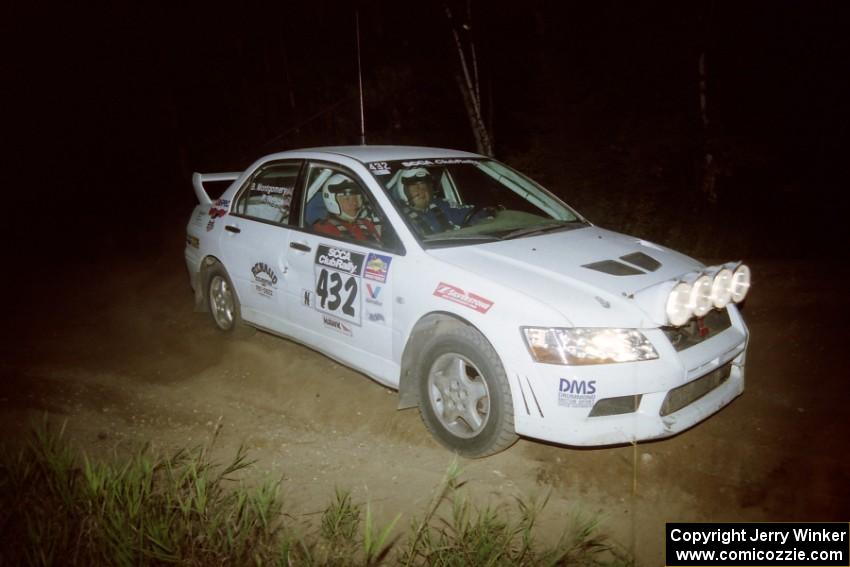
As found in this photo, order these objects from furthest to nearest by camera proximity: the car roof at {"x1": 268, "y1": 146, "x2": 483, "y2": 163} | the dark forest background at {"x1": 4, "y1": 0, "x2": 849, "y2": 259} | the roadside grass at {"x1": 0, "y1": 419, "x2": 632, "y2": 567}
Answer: the dark forest background at {"x1": 4, "y1": 0, "x2": 849, "y2": 259}
the car roof at {"x1": 268, "y1": 146, "x2": 483, "y2": 163}
the roadside grass at {"x1": 0, "y1": 419, "x2": 632, "y2": 567}

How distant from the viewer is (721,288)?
11.4 feet

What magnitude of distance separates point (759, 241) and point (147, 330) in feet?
29.7

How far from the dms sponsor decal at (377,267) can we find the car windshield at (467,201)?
267mm

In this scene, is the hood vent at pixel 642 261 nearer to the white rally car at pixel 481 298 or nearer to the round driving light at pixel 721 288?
the white rally car at pixel 481 298

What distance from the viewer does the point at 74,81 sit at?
18266 millimetres

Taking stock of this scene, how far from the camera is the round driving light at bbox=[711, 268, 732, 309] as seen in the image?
341 centimetres

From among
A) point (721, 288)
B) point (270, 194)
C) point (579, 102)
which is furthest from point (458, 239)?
point (579, 102)

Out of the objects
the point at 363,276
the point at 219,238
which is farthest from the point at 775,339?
the point at 219,238

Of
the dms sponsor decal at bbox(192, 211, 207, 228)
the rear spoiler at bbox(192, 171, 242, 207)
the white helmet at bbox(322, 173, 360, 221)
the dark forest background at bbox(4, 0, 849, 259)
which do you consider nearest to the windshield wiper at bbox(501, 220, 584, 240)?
the white helmet at bbox(322, 173, 360, 221)

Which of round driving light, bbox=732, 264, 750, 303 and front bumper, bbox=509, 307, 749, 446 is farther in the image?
round driving light, bbox=732, 264, 750, 303

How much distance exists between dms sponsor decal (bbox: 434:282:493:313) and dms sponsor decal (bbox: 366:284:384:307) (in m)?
0.50

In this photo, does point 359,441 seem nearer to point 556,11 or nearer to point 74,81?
point 556,11

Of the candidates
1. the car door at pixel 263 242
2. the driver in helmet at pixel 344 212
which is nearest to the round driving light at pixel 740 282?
the driver in helmet at pixel 344 212

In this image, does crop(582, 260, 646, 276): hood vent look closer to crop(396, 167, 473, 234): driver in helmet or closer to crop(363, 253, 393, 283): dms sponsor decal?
crop(396, 167, 473, 234): driver in helmet
